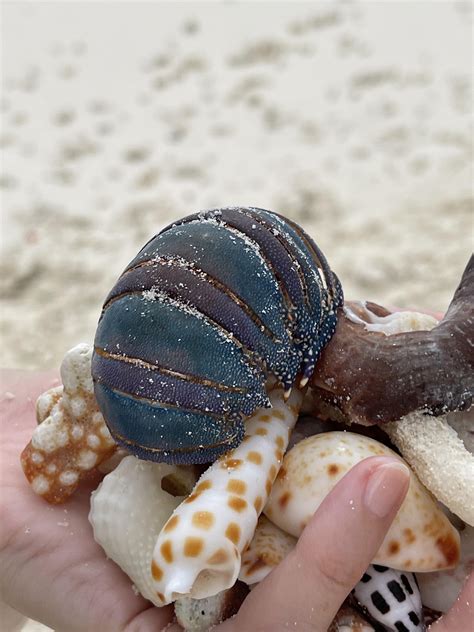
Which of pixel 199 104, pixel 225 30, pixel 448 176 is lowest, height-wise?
pixel 448 176

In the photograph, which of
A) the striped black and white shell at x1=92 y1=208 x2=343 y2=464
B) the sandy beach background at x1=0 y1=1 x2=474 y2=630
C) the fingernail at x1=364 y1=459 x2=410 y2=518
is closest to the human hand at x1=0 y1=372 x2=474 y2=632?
the fingernail at x1=364 y1=459 x2=410 y2=518

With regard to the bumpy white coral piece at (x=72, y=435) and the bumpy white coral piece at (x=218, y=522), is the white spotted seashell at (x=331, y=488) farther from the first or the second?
the bumpy white coral piece at (x=72, y=435)

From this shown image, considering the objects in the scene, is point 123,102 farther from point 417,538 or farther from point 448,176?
point 417,538

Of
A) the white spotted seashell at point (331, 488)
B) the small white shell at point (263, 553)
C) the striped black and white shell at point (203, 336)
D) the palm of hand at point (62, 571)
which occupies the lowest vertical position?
the palm of hand at point (62, 571)

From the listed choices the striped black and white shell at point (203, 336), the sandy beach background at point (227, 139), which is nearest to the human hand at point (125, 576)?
the striped black and white shell at point (203, 336)

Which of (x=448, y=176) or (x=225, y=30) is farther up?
(x=225, y=30)

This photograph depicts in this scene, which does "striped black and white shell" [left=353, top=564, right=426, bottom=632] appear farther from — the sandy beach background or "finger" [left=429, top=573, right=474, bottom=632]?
the sandy beach background

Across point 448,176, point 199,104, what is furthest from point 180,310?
point 199,104

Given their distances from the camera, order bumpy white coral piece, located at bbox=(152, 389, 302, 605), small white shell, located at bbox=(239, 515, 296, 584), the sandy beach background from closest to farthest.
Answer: bumpy white coral piece, located at bbox=(152, 389, 302, 605), small white shell, located at bbox=(239, 515, 296, 584), the sandy beach background
